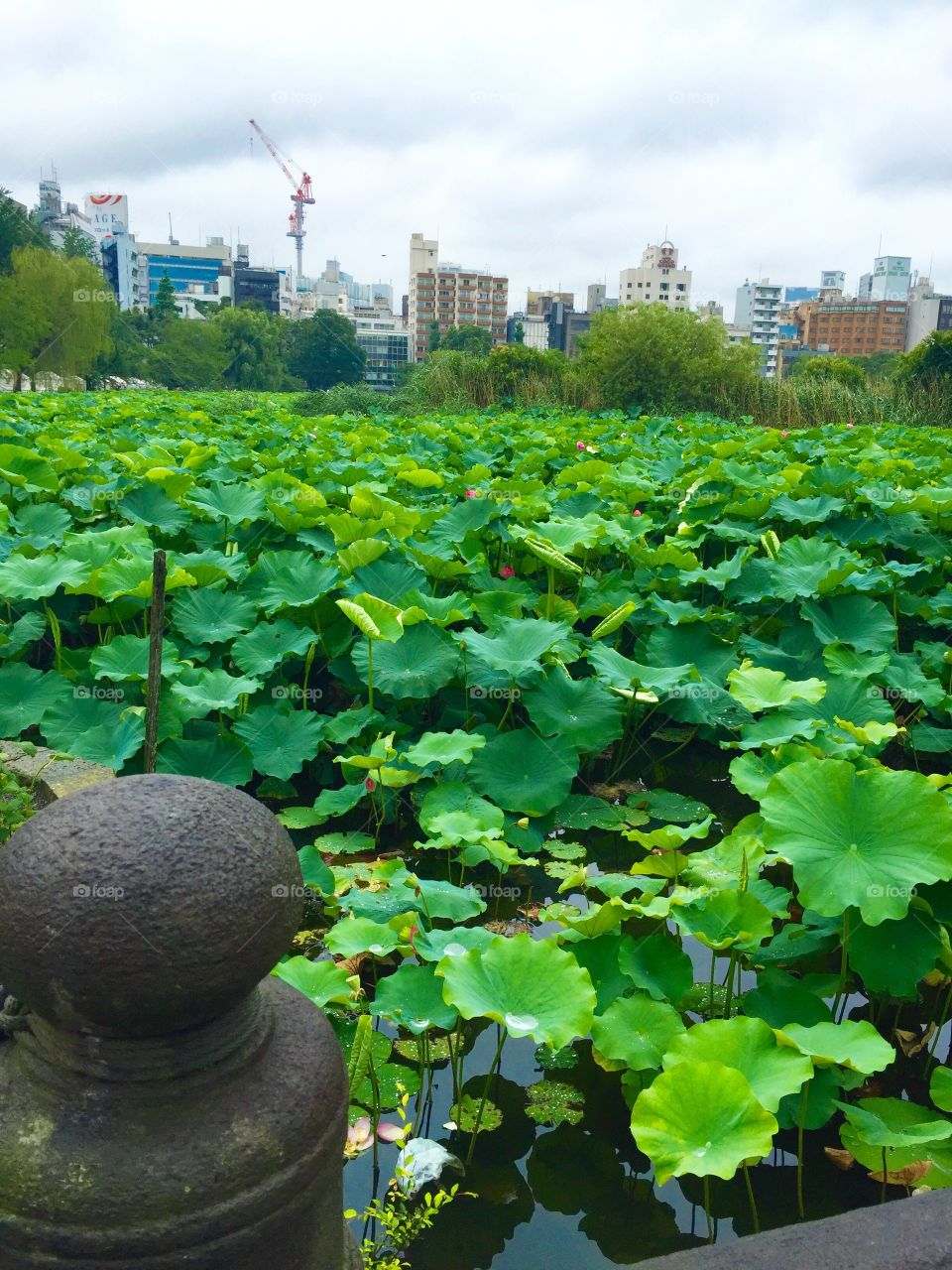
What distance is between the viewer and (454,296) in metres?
122

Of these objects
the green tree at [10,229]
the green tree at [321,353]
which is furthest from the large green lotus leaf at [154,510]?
the green tree at [321,353]

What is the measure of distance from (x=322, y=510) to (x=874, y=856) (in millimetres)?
3337

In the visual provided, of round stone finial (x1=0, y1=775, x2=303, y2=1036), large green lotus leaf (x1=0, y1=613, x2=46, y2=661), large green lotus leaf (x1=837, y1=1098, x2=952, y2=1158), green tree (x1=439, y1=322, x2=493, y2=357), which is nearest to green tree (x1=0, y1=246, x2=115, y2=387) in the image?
green tree (x1=439, y1=322, x2=493, y2=357)

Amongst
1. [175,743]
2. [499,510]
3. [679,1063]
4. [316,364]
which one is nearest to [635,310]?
[499,510]

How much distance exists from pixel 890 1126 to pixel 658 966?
1.57ft

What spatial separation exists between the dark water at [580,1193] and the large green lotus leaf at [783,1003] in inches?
8.8

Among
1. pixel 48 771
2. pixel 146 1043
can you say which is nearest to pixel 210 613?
pixel 48 771

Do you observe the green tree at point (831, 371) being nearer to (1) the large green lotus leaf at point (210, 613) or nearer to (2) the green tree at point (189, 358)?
(1) the large green lotus leaf at point (210, 613)

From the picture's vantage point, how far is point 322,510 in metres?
4.70

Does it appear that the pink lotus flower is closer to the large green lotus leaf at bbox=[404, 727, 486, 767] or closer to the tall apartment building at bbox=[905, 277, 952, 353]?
the large green lotus leaf at bbox=[404, 727, 486, 767]

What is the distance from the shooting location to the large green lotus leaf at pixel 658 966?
1.94m

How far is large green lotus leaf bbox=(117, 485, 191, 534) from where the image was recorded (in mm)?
4605

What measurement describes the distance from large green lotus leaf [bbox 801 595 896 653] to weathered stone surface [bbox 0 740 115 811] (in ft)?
8.41

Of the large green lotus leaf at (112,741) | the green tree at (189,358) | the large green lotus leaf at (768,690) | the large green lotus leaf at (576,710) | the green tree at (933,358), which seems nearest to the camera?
the large green lotus leaf at (768,690)
